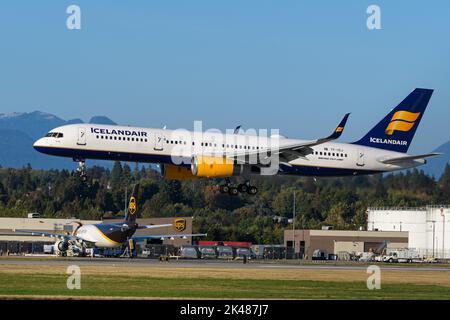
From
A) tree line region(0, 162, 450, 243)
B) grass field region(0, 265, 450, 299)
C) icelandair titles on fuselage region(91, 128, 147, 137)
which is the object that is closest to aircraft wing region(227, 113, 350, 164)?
icelandair titles on fuselage region(91, 128, 147, 137)

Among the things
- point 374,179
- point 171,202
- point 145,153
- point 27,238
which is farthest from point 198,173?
point 171,202

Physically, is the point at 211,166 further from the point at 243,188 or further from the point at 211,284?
the point at 211,284

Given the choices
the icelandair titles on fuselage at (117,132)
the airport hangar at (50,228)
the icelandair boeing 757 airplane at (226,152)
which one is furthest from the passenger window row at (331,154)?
the airport hangar at (50,228)

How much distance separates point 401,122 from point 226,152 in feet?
60.2

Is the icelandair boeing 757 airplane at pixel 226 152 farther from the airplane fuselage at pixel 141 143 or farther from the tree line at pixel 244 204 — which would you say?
the tree line at pixel 244 204

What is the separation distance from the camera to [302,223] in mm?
162125

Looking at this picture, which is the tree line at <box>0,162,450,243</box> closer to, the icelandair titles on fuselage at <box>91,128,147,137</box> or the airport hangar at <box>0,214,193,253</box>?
the airport hangar at <box>0,214,193,253</box>

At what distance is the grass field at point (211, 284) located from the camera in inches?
1789

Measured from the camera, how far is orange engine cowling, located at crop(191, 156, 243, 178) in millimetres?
69500

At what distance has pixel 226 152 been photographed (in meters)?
71.8

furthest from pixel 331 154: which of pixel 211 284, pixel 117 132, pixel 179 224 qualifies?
pixel 179 224

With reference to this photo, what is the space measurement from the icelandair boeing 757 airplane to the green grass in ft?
50.8

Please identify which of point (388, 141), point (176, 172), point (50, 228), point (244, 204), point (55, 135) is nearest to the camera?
point (55, 135)
